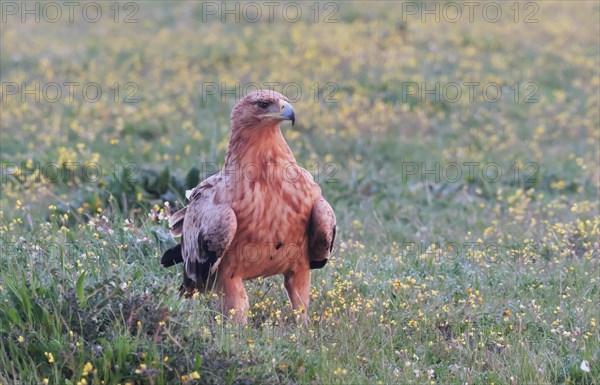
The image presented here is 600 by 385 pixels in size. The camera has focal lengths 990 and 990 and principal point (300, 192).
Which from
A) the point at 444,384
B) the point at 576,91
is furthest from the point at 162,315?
the point at 576,91

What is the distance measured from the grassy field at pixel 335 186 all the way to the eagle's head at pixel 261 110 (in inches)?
41.4

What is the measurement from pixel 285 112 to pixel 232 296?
114cm

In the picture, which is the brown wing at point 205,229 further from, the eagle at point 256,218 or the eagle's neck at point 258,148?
the eagle's neck at point 258,148

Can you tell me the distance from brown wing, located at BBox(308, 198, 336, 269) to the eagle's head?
22.2 inches

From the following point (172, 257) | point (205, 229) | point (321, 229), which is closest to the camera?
point (205, 229)

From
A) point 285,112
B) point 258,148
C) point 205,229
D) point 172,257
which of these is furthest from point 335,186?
point 205,229

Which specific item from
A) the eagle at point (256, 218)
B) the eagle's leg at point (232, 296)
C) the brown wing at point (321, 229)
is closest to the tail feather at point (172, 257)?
the eagle at point (256, 218)

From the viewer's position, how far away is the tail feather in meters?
6.28

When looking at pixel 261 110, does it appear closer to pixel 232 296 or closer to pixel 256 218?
pixel 256 218

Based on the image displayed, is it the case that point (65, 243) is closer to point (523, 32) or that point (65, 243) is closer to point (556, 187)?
point (556, 187)

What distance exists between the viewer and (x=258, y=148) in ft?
19.3

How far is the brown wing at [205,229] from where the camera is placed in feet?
18.5

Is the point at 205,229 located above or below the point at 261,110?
below

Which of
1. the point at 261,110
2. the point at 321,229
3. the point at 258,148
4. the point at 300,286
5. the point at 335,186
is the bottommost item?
the point at 335,186
